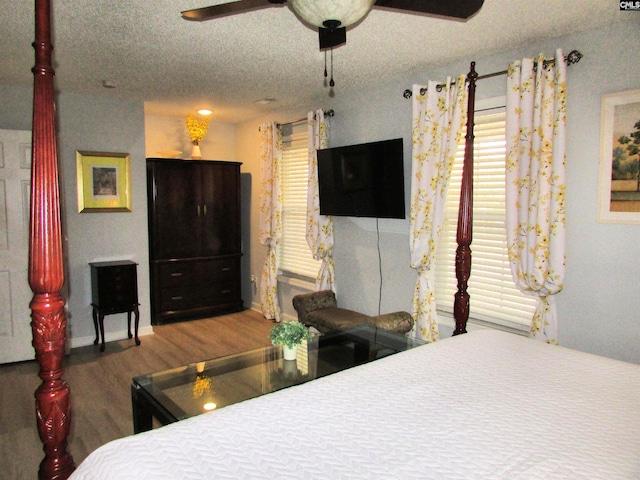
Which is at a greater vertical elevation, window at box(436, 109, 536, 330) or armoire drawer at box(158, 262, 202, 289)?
window at box(436, 109, 536, 330)

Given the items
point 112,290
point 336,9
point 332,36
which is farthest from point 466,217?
point 112,290

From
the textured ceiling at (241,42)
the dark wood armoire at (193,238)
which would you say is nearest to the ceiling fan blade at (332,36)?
the textured ceiling at (241,42)

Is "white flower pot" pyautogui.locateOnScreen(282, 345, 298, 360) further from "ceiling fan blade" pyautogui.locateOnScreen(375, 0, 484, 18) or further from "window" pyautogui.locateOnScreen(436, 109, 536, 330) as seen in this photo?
"ceiling fan blade" pyautogui.locateOnScreen(375, 0, 484, 18)

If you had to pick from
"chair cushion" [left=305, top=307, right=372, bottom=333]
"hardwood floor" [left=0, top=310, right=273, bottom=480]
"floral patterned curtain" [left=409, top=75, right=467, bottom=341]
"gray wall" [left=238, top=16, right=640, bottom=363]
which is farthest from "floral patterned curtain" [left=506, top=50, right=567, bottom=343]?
"hardwood floor" [left=0, top=310, right=273, bottom=480]

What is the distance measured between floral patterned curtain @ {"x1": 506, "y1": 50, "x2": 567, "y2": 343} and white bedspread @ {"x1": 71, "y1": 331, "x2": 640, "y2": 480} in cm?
100

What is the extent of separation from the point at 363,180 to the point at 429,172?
0.69m

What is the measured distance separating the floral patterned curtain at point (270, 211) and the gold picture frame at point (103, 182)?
1.54 m

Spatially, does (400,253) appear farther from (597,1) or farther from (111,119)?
(111,119)

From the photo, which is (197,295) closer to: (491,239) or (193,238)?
(193,238)

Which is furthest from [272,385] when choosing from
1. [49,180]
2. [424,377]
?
[49,180]

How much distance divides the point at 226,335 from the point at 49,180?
371 centimetres

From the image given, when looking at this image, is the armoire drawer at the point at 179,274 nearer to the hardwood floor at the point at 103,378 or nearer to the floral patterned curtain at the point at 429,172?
the hardwood floor at the point at 103,378

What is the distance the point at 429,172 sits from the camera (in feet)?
10.9

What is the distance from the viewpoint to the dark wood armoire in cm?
509
